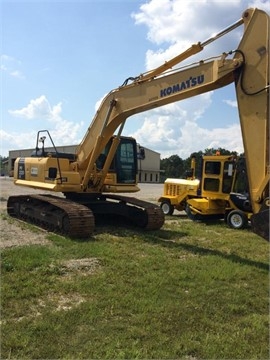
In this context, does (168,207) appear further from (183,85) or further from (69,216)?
(183,85)

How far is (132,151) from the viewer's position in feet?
40.4

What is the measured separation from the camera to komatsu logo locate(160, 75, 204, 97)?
811cm

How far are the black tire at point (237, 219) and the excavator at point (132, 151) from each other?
2.85 m

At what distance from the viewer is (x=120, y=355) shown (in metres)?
3.75

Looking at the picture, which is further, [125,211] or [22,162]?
[22,162]

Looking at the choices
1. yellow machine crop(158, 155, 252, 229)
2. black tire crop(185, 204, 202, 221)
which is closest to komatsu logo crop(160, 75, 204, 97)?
yellow machine crop(158, 155, 252, 229)

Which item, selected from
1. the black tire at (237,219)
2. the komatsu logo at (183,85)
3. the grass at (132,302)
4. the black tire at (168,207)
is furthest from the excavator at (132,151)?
the black tire at (168,207)

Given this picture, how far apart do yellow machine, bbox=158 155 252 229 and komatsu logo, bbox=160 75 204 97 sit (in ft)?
14.5

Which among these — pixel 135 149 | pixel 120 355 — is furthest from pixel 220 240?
pixel 120 355

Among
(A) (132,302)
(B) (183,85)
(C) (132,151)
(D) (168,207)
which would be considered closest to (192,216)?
(D) (168,207)

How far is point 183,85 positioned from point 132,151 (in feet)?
13.6

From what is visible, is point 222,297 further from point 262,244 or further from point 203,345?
point 262,244

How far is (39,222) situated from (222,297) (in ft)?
22.4

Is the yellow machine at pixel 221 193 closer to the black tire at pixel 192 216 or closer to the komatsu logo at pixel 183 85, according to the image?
the black tire at pixel 192 216
